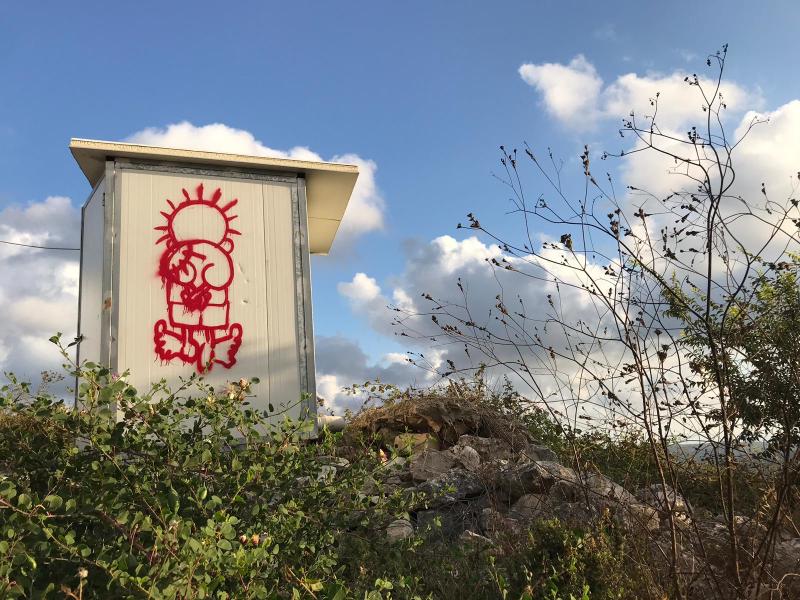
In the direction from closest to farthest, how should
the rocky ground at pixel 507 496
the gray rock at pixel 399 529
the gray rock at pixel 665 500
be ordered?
the gray rock at pixel 665 500 < the rocky ground at pixel 507 496 < the gray rock at pixel 399 529

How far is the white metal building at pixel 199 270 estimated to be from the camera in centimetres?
669

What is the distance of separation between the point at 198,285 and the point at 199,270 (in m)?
0.15

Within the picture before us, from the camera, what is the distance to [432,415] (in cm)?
803

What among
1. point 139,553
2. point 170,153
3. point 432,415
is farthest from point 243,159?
point 139,553

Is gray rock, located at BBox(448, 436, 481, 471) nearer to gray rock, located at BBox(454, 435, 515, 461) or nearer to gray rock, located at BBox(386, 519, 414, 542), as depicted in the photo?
gray rock, located at BBox(454, 435, 515, 461)

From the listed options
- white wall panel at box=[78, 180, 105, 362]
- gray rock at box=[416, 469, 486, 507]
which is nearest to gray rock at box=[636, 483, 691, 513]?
gray rock at box=[416, 469, 486, 507]

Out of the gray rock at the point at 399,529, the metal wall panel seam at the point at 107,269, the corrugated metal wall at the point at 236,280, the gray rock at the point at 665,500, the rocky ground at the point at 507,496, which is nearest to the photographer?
the gray rock at the point at 665,500

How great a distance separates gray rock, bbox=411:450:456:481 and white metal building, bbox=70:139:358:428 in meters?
1.09

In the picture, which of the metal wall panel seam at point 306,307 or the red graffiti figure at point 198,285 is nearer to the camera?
the red graffiti figure at point 198,285

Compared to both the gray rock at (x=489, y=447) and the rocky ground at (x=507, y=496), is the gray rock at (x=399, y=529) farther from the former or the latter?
the gray rock at (x=489, y=447)

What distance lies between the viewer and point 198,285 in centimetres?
688

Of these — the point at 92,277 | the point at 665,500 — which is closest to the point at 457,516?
the point at 665,500

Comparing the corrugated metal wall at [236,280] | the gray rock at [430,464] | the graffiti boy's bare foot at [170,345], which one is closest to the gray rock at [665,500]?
the gray rock at [430,464]

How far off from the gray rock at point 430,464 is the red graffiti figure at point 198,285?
200cm
